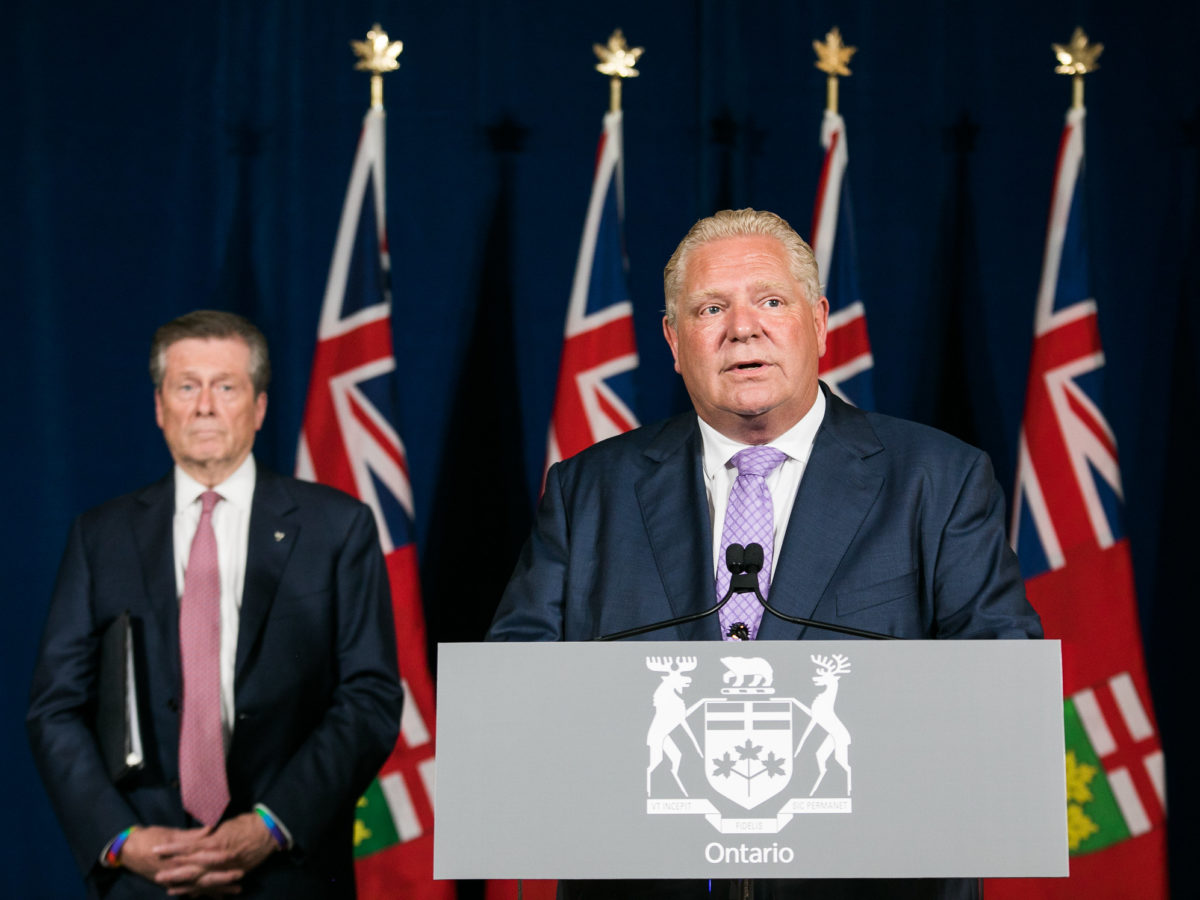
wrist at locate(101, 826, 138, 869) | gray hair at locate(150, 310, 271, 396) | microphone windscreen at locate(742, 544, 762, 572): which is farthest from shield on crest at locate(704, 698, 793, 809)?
gray hair at locate(150, 310, 271, 396)

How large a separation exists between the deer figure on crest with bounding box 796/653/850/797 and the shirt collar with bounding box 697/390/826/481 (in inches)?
26.5

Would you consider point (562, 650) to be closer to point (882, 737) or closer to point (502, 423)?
point (882, 737)

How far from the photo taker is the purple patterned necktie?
1777 millimetres

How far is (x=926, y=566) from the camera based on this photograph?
1.77 metres

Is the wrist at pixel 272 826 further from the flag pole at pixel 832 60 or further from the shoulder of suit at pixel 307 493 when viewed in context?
the flag pole at pixel 832 60

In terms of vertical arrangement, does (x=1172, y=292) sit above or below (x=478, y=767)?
above

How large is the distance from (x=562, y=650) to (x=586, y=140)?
3.40 metres

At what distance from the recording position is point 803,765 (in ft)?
4.35

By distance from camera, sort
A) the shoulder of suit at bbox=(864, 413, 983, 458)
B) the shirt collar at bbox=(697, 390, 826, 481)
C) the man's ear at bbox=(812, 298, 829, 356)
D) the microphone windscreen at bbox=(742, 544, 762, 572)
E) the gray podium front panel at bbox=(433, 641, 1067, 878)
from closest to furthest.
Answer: the gray podium front panel at bbox=(433, 641, 1067, 878) → the microphone windscreen at bbox=(742, 544, 762, 572) → the shoulder of suit at bbox=(864, 413, 983, 458) → the shirt collar at bbox=(697, 390, 826, 481) → the man's ear at bbox=(812, 298, 829, 356)

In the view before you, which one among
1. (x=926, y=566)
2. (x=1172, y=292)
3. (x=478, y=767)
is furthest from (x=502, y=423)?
(x=478, y=767)

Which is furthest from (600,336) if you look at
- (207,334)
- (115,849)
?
(115,849)

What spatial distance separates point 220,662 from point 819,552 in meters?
1.76

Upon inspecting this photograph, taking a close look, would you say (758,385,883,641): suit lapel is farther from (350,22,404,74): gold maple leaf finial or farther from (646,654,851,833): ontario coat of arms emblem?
(350,22,404,74): gold maple leaf finial

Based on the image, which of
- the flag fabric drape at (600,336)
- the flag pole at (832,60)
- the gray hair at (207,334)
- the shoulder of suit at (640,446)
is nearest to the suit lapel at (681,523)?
the shoulder of suit at (640,446)
